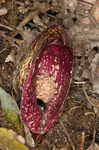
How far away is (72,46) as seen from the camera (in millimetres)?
969

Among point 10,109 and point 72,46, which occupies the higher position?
point 72,46

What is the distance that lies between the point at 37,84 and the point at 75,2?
372mm

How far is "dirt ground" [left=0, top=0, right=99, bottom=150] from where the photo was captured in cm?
90

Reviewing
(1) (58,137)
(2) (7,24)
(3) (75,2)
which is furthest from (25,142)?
(3) (75,2)

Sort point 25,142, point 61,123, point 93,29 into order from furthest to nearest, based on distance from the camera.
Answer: point 93,29 → point 61,123 → point 25,142

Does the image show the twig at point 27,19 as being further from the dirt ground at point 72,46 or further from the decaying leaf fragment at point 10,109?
the decaying leaf fragment at point 10,109

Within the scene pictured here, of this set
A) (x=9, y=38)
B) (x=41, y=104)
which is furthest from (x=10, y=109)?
(x=9, y=38)

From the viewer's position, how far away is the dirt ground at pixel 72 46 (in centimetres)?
90

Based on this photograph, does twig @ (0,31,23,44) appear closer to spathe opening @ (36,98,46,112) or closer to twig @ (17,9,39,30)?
twig @ (17,9,39,30)

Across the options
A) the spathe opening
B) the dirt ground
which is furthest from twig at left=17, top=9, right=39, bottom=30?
the spathe opening

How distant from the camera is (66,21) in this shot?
1000mm

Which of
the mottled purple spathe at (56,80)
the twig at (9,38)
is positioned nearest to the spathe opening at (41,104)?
the mottled purple spathe at (56,80)

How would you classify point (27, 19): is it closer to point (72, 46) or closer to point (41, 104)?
point (72, 46)

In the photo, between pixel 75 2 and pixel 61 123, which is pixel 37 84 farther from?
pixel 75 2
